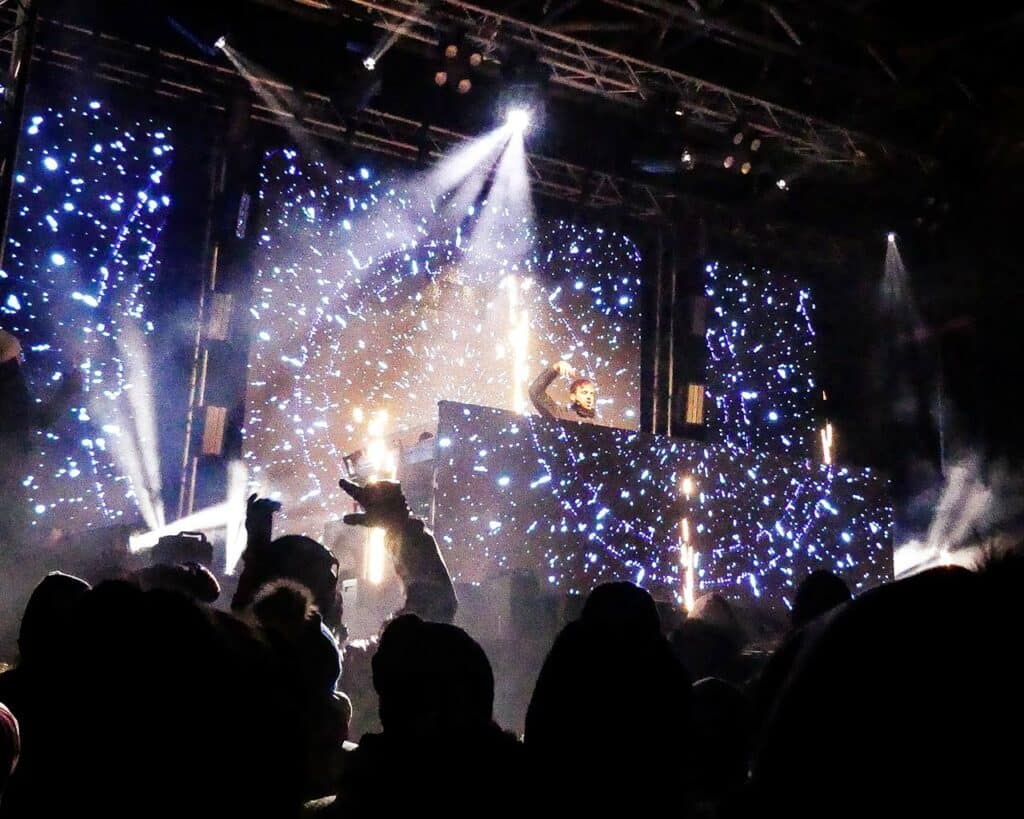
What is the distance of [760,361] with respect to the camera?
10.5m

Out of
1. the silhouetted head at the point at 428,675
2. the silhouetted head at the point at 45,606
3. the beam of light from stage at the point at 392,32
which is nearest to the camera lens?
the silhouetted head at the point at 428,675

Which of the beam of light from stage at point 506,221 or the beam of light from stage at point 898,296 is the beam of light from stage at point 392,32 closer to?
the beam of light from stage at point 506,221

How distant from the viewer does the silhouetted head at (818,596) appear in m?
3.00

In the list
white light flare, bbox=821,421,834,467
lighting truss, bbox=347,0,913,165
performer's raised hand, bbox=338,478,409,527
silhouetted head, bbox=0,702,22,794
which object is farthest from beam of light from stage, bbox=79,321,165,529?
white light flare, bbox=821,421,834,467

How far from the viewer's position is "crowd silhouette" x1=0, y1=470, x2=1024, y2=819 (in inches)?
25.6

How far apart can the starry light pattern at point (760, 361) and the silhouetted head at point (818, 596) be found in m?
7.01

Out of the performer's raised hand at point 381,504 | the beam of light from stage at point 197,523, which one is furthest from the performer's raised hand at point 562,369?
the performer's raised hand at point 381,504

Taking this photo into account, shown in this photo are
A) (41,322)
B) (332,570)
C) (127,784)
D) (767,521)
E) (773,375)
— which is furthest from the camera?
(773,375)

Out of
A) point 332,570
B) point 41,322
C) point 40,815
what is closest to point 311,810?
point 40,815

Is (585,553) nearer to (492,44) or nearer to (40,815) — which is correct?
(492,44)

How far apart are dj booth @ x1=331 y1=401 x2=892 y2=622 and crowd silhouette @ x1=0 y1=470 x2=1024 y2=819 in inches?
182

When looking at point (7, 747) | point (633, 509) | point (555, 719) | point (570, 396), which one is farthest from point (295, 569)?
point (570, 396)

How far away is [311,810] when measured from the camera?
1.59 meters

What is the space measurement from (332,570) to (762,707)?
2.40 m
